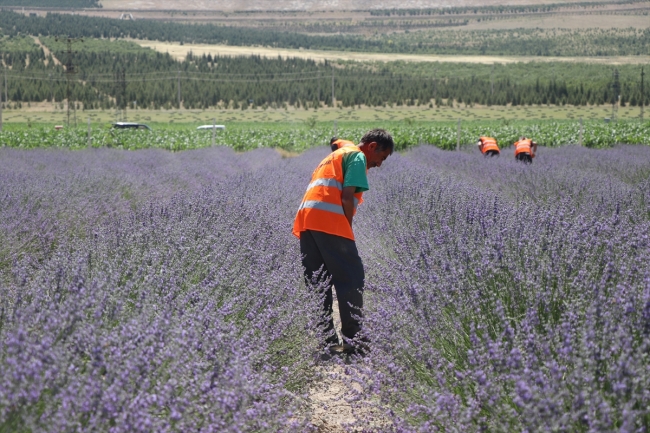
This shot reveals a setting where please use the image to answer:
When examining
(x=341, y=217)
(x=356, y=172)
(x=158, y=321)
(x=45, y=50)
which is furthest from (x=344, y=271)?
(x=45, y=50)

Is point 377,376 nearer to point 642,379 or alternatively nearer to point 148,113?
Result: point 642,379

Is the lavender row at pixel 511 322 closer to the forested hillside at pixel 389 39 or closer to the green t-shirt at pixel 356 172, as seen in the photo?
the green t-shirt at pixel 356 172

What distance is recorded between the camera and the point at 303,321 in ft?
13.9

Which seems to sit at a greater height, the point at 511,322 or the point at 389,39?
the point at 389,39

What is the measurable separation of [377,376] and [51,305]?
128 cm

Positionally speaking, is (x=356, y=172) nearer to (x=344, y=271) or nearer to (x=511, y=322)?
(x=344, y=271)

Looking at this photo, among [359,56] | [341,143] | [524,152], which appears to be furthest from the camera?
[359,56]

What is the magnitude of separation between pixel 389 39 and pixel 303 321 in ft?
645

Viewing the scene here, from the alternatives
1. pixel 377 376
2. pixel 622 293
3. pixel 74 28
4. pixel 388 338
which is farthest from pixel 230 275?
pixel 74 28

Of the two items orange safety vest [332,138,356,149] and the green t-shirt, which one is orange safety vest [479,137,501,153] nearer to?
orange safety vest [332,138,356,149]

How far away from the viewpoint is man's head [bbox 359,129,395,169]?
16.8ft

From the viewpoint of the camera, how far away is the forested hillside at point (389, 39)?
146625 mm

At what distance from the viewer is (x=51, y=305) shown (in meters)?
2.82

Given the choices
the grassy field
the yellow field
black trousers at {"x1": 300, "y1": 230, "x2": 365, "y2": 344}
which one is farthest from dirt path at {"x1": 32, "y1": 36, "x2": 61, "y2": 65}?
black trousers at {"x1": 300, "y1": 230, "x2": 365, "y2": 344}
